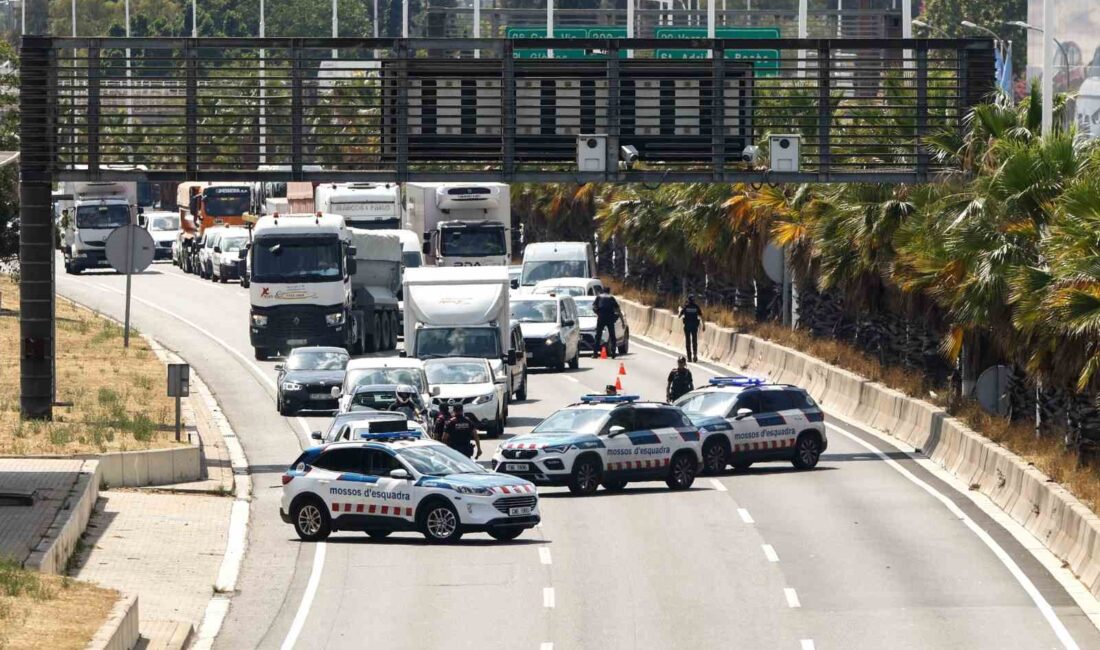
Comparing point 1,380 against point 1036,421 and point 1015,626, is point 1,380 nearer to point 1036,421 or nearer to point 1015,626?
point 1036,421

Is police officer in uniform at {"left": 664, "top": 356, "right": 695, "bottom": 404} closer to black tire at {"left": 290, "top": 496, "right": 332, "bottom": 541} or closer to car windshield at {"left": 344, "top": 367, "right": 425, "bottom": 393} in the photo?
car windshield at {"left": 344, "top": 367, "right": 425, "bottom": 393}

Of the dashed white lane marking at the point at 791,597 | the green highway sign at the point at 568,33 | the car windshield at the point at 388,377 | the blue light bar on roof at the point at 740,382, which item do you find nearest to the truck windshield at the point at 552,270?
the green highway sign at the point at 568,33

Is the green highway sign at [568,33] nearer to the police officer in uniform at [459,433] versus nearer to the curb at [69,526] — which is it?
the police officer in uniform at [459,433]

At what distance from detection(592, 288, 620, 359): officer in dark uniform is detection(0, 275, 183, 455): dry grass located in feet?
38.6

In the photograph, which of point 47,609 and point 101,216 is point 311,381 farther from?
point 101,216

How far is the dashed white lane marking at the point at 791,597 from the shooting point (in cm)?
2405

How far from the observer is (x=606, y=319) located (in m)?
55.1

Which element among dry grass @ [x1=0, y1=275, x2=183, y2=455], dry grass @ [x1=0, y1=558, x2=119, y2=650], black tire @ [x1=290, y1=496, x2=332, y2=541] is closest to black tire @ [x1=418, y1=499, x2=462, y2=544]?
black tire @ [x1=290, y1=496, x2=332, y2=541]

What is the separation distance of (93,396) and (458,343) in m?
7.72

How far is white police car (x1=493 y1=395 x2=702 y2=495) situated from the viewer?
32.8m

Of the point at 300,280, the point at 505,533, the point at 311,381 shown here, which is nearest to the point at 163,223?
the point at 300,280

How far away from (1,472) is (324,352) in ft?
45.6

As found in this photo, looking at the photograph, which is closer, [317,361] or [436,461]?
[436,461]

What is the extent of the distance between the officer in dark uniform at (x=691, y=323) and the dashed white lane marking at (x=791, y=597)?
91.6 ft
